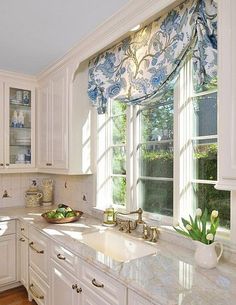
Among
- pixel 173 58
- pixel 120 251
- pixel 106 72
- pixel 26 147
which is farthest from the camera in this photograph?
pixel 26 147

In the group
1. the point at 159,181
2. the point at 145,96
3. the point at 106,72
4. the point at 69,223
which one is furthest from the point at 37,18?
the point at 69,223

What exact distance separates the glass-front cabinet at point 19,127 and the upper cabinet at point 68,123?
385 mm

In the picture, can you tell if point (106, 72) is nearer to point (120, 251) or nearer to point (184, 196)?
point (184, 196)

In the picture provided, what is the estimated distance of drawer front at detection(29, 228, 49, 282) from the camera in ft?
6.88

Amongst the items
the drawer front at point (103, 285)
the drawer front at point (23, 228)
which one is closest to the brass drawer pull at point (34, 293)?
the drawer front at point (23, 228)

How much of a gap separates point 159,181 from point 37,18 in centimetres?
147

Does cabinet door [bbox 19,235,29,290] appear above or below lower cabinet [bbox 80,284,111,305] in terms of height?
below

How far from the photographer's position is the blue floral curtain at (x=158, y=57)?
1.39 meters

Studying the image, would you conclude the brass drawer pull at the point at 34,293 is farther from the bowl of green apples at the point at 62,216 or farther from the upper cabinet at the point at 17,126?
the upper cabinet at the point at 17,126

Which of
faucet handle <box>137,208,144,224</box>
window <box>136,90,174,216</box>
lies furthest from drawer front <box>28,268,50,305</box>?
window <box>136,90,174,216</box>

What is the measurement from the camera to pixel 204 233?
4.46ft

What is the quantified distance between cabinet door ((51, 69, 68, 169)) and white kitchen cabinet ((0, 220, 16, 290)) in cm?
79

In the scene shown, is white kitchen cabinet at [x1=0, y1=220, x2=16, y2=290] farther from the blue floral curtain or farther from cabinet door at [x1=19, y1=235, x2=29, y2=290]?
the blue floral curtain

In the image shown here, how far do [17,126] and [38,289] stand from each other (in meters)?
1.76
